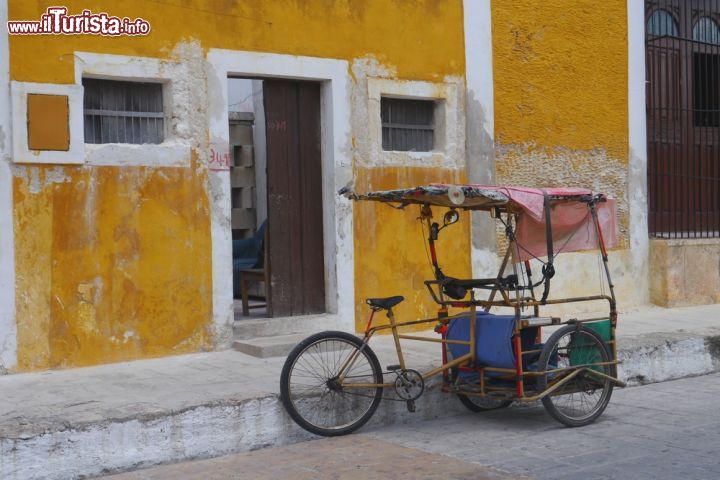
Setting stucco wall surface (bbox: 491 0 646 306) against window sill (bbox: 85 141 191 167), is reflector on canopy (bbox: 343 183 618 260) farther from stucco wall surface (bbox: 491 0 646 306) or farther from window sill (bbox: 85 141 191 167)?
stucco wall surface (bbox: 491 0 646 306)

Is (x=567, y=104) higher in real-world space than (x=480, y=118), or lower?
higher

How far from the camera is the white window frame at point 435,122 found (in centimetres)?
994

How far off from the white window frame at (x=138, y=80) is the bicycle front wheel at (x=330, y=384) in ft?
8.70

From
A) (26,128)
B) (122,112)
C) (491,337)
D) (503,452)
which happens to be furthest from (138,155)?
(503,452)

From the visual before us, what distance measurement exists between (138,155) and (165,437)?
2.95 m

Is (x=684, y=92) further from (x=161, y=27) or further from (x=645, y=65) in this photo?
(x=161, y=27)

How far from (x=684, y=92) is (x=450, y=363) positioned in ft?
24.3

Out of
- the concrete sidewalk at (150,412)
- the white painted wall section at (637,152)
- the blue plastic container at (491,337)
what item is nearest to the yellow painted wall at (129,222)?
the concrete sidewalk at (150,412)

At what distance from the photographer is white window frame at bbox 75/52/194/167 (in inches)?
325

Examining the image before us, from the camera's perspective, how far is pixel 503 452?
6523 mm

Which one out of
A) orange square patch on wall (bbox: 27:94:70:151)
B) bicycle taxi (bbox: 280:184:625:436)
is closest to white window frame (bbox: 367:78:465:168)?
bicycle taxi (bbox: 280:184:625:436)

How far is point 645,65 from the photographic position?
1237 cm

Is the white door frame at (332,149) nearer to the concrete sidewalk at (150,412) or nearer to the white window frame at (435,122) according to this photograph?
the white window frame at (435,122)

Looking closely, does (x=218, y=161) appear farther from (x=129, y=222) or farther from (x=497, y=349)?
(x=497, y=349)
